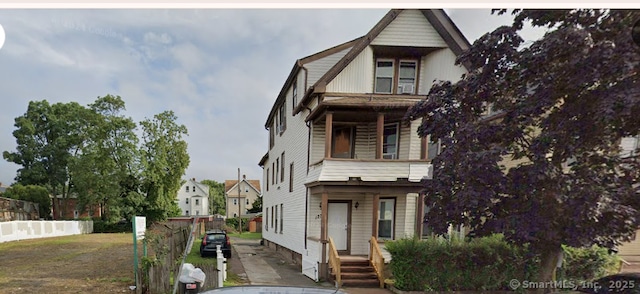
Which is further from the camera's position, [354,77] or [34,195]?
[34,195]

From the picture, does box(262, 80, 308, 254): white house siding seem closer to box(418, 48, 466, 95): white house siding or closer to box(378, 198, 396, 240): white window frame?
box(378, 198, 396, 240): white window frame

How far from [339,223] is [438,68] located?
5320mm

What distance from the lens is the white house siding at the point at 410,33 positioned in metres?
8.36

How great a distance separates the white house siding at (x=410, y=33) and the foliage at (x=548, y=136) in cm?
426

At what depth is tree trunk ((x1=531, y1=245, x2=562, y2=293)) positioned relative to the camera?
4.42 metres

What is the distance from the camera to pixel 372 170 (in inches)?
307

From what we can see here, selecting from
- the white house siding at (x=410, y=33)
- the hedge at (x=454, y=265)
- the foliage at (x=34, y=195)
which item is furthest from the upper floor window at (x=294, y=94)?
the foliage at (x=34, y=195)

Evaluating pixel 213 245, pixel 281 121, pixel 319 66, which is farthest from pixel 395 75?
pixel 213 245

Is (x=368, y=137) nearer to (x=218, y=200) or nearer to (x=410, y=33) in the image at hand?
(x=410, y=33)

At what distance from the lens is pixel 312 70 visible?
9.77 metres

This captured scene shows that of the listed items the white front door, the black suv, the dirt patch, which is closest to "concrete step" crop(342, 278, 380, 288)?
the white front door

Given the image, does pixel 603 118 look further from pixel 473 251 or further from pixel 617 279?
pixel 473 251

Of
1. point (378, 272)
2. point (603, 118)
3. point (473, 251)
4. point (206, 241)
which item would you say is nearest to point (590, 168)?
point (603, 118)

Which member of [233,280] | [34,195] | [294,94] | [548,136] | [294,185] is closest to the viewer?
[548,136]
